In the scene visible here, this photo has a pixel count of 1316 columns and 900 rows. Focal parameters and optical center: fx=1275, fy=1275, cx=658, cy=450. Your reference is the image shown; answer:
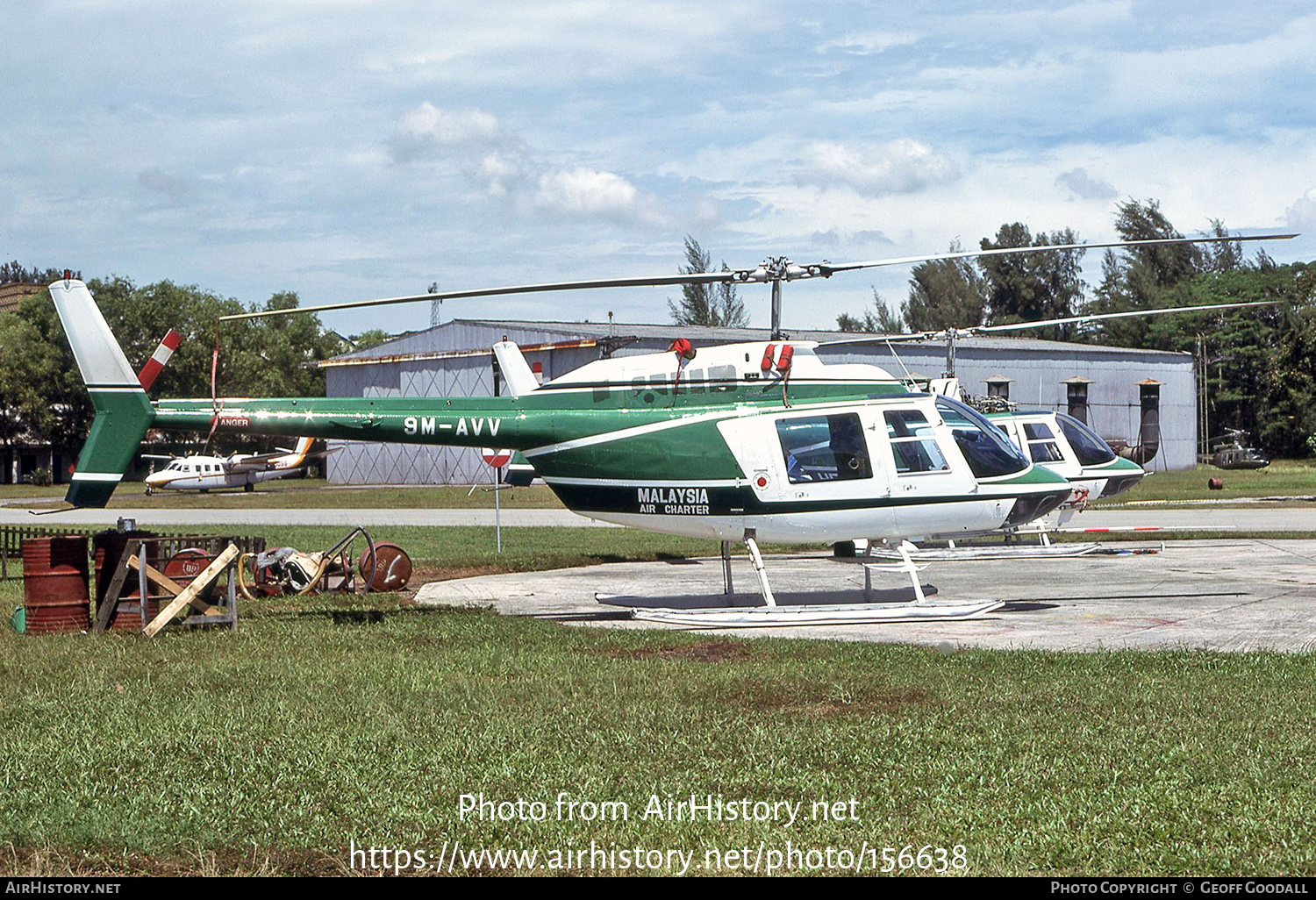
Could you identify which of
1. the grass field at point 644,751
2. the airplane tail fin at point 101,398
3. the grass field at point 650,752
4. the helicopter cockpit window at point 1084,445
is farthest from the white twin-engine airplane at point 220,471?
the grass field at point 650,752

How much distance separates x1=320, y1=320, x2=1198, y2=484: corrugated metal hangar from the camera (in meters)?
58.8

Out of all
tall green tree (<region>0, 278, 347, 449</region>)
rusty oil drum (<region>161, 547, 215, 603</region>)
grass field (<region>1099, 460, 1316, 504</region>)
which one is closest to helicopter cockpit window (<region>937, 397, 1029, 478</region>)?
rusty oil drum (<region>161, 547, 215, 603</region>)

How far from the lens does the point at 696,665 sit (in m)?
10.7

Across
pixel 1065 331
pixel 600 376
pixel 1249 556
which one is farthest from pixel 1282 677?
pixel 1065 331

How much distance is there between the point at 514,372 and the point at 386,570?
11.7 feet

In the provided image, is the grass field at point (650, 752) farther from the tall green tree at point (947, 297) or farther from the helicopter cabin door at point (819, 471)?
the tall green tree at point (947, 297)

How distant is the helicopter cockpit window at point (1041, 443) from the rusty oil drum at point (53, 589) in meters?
15.4

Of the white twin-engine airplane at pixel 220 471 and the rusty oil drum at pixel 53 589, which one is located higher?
the rusty oil drum at pixel 53 589

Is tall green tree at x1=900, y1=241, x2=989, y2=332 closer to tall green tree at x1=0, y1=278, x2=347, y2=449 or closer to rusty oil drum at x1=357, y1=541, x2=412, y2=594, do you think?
tall green tree at x1=0, y1=278, x2=347, y2=449

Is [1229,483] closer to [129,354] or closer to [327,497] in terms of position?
[327,497]

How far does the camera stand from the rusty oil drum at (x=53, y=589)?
1316 centimetres

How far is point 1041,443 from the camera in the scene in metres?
22.4

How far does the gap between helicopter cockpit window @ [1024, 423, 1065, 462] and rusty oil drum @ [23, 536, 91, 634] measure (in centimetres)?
1540
